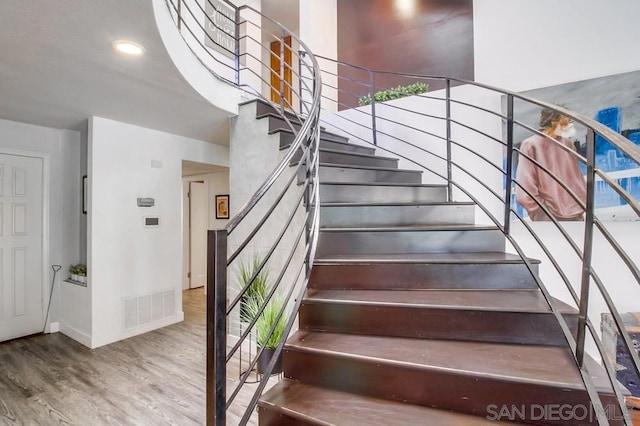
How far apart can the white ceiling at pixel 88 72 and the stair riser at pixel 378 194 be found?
1.43 meters

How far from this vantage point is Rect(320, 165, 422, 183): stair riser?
101 inches

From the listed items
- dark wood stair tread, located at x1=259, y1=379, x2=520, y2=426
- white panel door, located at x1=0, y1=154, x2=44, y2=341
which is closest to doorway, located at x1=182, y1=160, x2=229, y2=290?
white panel door, located at x1=0, y1=154, x2=44, y2=341

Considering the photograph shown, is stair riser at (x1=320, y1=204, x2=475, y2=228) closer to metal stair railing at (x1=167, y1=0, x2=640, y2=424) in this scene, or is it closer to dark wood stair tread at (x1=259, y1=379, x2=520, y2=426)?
metal stair railing at (x1=167, y1=0, x2=640, y2=424)

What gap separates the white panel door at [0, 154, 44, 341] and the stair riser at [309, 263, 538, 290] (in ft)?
12.0

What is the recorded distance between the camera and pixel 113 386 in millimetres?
2484

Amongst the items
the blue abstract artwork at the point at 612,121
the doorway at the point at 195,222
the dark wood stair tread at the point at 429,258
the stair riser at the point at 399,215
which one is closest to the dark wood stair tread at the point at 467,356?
the dark wood stair tread at the point at 429,258

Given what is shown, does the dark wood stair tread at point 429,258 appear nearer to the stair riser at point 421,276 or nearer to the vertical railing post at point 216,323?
the stair riser at point 421,276

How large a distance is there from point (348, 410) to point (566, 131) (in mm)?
2893

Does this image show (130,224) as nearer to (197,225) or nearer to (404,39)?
(197,225)

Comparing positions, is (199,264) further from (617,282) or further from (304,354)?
(617,282)

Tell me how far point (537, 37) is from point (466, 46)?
89 cm

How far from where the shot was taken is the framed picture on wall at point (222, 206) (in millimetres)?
5183

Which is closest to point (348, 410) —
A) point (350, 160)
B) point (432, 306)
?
point (432, 306)

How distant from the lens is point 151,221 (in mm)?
3727
